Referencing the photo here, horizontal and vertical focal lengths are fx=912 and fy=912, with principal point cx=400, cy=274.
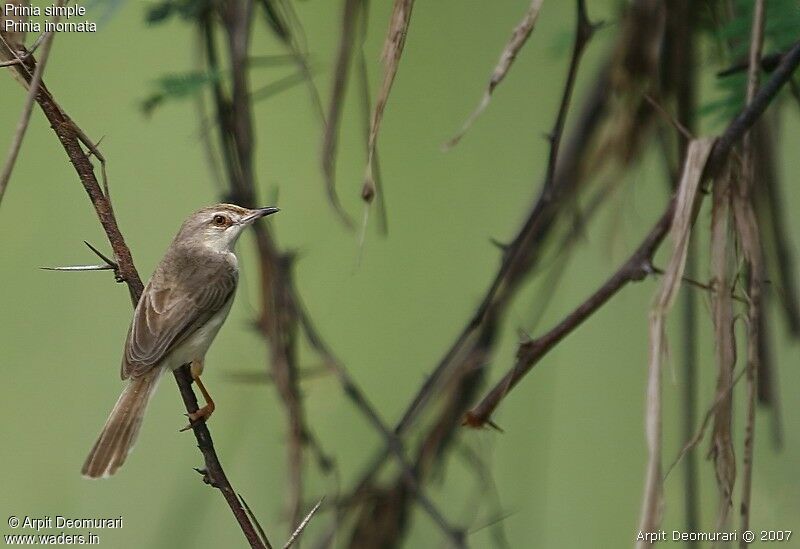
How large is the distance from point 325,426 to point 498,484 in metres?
0.67

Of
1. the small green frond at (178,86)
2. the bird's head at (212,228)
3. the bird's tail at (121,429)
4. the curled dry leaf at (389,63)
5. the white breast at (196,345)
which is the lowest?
the bird's tail at (121,429)

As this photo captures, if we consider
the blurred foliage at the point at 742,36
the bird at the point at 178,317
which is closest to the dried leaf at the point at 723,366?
the blurred foliage at the point at 742,36

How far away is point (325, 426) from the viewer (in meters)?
3.31

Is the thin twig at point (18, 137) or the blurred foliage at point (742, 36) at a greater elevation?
the blurred foliage at point (742, 36)

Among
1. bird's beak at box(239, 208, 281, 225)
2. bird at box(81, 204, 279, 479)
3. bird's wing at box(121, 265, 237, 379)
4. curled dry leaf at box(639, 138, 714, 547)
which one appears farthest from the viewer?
bird's beak at box(239, 208, 281, 225)

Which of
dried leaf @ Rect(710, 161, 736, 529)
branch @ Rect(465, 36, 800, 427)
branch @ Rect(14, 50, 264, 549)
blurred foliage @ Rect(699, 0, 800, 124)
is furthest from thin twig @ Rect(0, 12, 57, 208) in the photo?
blurred foliage @ Rect(699, 0, 800, 124)

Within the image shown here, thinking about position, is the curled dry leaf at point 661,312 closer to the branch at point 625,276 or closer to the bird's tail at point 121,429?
the branch at point 625,276

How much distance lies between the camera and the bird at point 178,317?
2309 mm

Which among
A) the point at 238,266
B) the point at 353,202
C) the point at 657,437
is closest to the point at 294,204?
the point at 353,202

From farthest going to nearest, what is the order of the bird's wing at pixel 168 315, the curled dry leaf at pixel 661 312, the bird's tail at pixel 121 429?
the bird's wing at pixel 168 315 → the bird's tail at pixel 121 429 → the curled dry leaf at pixel 661 312

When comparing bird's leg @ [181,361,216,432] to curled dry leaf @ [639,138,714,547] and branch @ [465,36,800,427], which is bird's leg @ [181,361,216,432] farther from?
curled dry leaf @ [639,138,714,547]

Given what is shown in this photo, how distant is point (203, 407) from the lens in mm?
2373

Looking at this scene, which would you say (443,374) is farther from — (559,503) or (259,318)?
(559,503)

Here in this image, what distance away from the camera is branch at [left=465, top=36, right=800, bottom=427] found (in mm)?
1906
